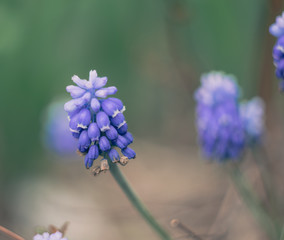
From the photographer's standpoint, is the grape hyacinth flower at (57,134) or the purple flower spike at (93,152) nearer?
the purple flower spike at (93,152)

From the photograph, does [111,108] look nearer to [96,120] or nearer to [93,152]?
[96,120]

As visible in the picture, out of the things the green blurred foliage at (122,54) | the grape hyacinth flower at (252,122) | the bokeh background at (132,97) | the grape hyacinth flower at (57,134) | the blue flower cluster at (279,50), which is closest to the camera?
the blue flower cluster at (279,50)

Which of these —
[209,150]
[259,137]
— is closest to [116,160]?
[209,150]

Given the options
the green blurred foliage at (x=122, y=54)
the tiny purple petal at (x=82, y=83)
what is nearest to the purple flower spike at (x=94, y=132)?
the tiny purple petal at (x=82, y=83)

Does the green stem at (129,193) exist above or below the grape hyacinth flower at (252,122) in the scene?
below

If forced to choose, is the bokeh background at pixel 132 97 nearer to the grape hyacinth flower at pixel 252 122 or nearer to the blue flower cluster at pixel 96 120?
the grape hyacinth flower at pixel 252 122

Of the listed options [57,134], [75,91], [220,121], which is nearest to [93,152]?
[75,91]
